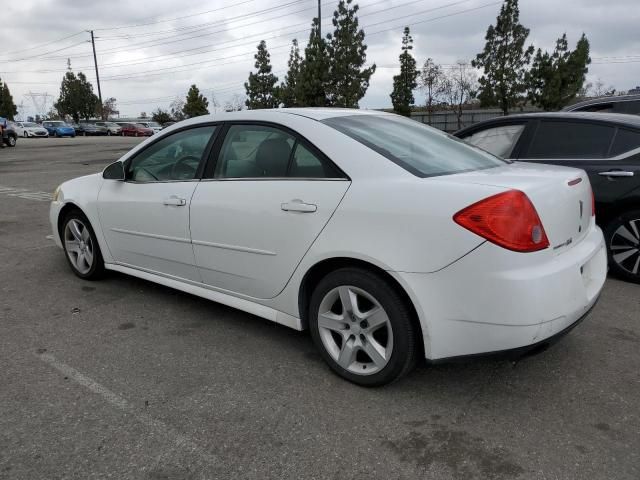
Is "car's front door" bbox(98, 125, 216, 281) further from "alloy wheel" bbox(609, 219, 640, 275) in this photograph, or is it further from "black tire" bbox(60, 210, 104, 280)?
"alloy wheel" bbox(609, 219, 640, 275)

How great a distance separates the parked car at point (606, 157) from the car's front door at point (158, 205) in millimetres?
3142

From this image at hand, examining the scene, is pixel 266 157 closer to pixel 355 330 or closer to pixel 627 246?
pixel 355 330

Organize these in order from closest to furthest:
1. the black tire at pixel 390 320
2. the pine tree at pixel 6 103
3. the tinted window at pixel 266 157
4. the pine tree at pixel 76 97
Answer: the black tire at pixel 390 320 < the tinted window at pixel 266 157 < the pine tree at pixel 76 97 < the pine tree at pixel 6 103

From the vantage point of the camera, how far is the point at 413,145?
10.2 feet

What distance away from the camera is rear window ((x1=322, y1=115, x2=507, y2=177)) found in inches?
111

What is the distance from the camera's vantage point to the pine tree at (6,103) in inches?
3155

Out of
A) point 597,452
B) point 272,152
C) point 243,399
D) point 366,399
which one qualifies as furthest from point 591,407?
point 272,152

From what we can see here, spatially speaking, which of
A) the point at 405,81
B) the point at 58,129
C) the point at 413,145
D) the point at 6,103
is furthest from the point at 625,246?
the point at 6,103

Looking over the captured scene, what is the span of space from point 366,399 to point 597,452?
108 centimetres

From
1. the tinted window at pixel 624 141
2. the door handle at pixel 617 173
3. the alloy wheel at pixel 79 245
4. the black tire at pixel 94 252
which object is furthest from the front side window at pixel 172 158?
the tinted window at pixel 624 141

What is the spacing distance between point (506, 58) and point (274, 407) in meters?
26.7

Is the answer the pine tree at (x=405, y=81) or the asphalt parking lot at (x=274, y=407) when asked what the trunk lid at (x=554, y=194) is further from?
the pine tree at (x=405, y=81)

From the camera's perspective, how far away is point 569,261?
2539 mm

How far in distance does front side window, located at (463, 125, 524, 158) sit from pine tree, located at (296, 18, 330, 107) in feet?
62.5
